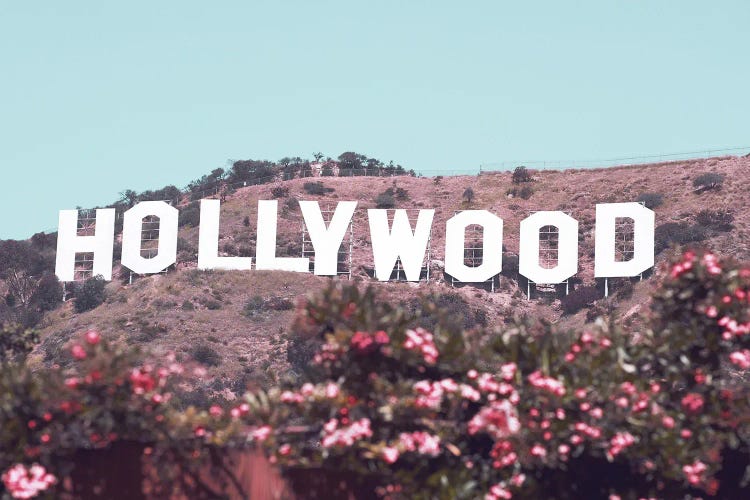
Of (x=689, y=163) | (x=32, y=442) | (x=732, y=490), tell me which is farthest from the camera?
(x=689, y=163)

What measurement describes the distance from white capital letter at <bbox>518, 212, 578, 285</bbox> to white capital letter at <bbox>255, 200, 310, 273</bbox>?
15728mm

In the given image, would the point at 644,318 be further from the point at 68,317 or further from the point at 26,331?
the point at 68,317

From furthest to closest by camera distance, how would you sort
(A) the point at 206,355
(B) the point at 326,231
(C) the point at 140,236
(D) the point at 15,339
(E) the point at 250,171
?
(E) the point at 250,171 → (C) the point at 140,236 → (B) the point at 326,231 → (A) the point at 206,355 → (D) the point at 15,339

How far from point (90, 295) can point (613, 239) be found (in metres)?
38.9

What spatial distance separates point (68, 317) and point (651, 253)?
141 feet

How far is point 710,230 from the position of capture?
99188 mm

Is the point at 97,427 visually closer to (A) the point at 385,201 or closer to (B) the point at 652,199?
(B) the point at 652,199

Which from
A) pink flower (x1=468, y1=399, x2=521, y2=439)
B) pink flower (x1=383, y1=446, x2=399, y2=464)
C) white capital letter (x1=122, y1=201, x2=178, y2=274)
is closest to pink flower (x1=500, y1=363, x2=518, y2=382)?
pink flower (x1=468, y1=399, x2=521, y2=439)

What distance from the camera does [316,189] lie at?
Result: 117812 mm

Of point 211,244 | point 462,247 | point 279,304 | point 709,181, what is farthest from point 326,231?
point 709,181

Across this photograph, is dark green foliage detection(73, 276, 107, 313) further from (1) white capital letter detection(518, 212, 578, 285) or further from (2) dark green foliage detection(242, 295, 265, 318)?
(1) white capital letter detection(518, 212, 578, 285)

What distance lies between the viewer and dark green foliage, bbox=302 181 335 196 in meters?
117

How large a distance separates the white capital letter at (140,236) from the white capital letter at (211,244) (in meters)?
2.21

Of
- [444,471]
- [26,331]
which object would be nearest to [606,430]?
[444,471]
